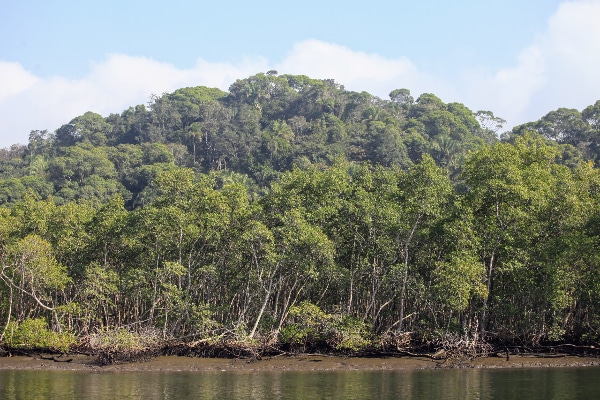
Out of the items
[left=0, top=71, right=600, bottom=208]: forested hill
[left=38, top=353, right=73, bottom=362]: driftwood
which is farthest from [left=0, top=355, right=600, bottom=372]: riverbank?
[left=0, top=71, right=600, bottom=208]: forested hill

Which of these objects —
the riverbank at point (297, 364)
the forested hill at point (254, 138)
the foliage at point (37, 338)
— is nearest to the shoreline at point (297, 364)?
the riverbank at point (297, 364)

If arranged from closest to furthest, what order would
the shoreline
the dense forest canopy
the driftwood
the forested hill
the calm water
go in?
1. the calm water
2. the shoreline
3. the dense forest canopy
4. the driftwood
5. the forested hill

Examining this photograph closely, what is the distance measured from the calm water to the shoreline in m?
1.28

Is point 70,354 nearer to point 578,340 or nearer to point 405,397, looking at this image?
point 405,397

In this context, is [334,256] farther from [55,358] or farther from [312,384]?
[55,358]

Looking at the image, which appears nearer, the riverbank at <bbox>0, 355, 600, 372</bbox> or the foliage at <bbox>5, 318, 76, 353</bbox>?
the riverbank at <bbox>0, 355, 600, 372</bbox>

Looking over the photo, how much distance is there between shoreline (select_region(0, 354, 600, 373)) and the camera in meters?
34.3

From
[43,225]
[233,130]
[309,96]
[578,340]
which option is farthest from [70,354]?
[309,96]

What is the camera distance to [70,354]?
122 feet

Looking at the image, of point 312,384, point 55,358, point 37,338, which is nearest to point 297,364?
point 312,384

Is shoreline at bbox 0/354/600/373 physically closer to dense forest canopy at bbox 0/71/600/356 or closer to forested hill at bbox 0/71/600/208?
dense forest canopy at bbox 0/71/600/356

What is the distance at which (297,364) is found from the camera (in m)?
35.4

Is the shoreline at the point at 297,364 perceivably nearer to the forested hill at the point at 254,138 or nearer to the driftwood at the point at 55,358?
the driftwood at the point at 55,358

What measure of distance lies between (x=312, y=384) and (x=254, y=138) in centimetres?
7783
